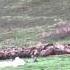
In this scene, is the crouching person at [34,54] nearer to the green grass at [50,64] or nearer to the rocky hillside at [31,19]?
the green grass at [50,64]

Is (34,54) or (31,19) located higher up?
(31,19)

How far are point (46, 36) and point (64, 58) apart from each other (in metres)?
0.55

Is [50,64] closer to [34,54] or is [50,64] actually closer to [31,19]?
[34,54]

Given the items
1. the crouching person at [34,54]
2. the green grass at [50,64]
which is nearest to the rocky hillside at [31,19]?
the crouching person at [34,54]

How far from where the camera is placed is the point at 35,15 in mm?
2631

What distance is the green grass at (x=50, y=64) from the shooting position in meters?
1.54

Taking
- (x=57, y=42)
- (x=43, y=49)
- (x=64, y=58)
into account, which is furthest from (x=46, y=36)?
(x=64, y=58)

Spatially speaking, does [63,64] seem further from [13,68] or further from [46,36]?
[46,36]

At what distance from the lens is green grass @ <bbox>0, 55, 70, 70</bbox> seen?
1543 millimetres

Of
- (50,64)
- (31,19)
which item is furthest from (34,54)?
(31,19)

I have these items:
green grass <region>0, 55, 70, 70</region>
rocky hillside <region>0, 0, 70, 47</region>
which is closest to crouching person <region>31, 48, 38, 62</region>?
green grass <region>0, 55, 70, 70</region>

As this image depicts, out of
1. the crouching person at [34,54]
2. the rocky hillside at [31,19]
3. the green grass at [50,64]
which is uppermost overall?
the rocky hillside at [31,19]

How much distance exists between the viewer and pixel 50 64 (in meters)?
1.60

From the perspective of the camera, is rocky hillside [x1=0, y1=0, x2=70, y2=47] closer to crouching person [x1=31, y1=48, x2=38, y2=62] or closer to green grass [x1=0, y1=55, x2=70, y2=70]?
crouching person [x1=31, y1=48, x2=38, y2=62]
